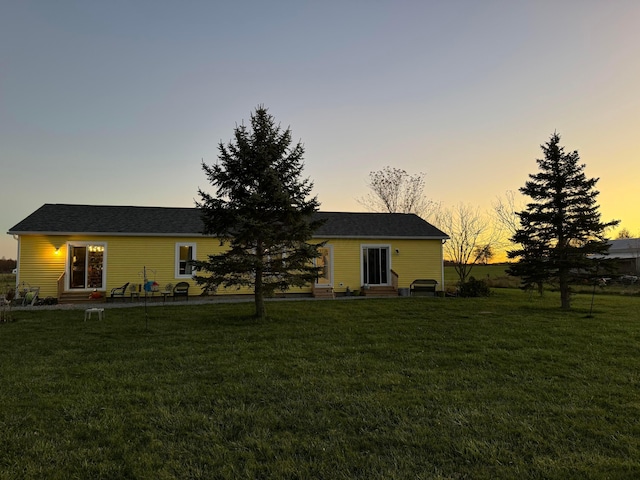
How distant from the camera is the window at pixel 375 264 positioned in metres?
18.6

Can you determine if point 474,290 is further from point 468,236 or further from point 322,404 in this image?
point 322,404

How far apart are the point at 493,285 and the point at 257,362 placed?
Answer: 24.0m

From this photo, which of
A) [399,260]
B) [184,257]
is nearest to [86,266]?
[184,257]

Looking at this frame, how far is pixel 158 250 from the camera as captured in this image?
16406mm

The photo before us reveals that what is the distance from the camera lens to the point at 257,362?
5969 mm

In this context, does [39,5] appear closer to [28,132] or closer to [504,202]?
[28,132]

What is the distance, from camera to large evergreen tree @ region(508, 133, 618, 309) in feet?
41.5

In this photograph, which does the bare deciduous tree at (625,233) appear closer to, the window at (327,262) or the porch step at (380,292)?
the porch step at (380,292)

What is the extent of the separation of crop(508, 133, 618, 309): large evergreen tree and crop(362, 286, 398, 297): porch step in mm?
5821

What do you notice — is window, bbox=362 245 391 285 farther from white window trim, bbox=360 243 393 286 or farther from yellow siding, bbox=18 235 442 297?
yellow siding, bbox=18 235 442 297

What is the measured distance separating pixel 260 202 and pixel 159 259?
8.86 meters

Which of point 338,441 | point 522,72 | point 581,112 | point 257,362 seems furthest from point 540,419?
point 581,112

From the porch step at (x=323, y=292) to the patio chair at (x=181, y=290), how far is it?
5800 mm

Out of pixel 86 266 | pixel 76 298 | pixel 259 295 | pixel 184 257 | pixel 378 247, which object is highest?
pixel 378 247
